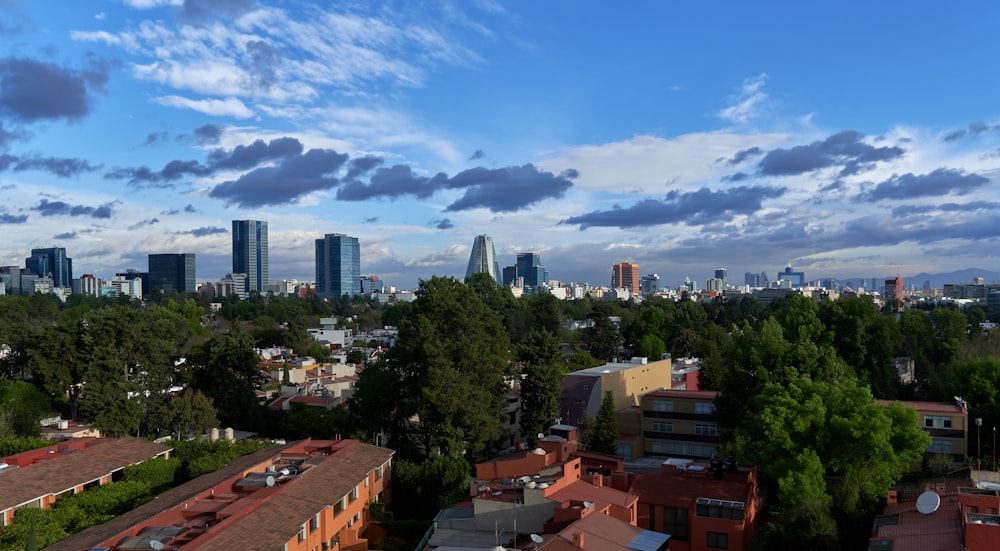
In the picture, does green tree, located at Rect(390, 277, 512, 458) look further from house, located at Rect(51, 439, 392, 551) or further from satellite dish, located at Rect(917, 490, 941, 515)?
satellite dish, located at Rect(917, 490, 941, 515)

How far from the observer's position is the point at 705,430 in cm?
2670

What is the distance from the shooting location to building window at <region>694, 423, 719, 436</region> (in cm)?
2659

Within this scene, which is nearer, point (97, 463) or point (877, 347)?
point (97, 463)

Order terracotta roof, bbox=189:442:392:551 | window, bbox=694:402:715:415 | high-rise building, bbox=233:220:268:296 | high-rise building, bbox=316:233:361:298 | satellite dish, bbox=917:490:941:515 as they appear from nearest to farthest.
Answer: terracotta roof, bbox=189:442:392:551 < satellite dish, bbox=917:490:941:515 < window, bbox=694:402:715:415 < high-rise building, bbox=316:233:361:298 < high-rise building, bbox=233:220:268:296

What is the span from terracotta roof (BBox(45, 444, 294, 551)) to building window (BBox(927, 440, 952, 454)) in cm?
1936

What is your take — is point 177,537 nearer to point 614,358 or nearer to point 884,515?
point 884,515

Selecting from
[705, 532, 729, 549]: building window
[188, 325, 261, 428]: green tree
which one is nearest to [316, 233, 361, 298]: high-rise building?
[188, 325, 261, 428]: green tree

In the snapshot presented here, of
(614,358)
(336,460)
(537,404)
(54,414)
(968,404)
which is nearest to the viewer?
(336,460)

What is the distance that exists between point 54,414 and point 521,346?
1990 centimetres

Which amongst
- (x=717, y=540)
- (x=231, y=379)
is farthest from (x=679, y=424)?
(x=231, y=379)

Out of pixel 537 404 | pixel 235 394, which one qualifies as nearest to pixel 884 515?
pixel 537 404

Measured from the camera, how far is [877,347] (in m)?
29.6

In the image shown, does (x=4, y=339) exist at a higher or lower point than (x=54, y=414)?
higher

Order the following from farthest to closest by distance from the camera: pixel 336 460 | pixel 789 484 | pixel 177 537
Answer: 1. pixel 336 460
2. pixel 789 484
3. pixel 177 537
